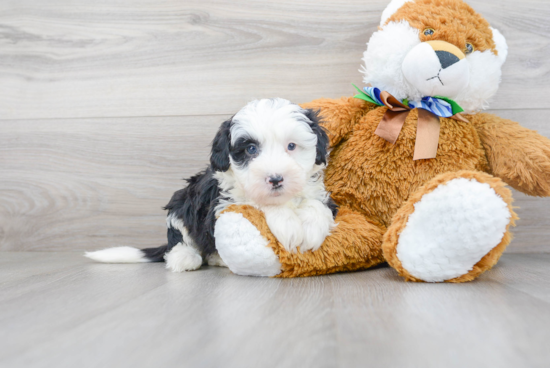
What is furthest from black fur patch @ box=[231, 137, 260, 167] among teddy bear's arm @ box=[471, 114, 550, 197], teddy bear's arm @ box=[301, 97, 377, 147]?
teddy bear's arm @ box=[471, 114, 550, 197]

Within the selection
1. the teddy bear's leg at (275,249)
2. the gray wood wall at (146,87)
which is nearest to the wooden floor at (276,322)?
the teddy bear's leg at (275,249)

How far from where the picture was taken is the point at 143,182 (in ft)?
5.82

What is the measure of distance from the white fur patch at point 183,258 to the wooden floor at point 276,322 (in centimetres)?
13

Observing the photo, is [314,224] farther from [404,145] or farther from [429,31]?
[429,31]

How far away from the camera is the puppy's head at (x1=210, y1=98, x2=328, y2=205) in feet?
3.58

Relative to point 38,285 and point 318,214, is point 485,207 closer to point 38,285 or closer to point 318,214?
point 318,214

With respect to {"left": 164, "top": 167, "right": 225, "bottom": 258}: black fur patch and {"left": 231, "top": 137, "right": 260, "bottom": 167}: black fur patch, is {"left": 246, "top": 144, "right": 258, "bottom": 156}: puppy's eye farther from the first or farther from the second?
{"left": 164, "top": 167, "right": 225, "bottom": 258}: black fur patch

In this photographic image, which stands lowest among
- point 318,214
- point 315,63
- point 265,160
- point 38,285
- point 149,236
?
point 149,236

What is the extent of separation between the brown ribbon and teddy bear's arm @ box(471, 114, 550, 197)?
3.5 inches

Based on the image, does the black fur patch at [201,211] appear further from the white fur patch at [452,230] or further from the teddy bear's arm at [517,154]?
the teddy bear's arm at [517,154]

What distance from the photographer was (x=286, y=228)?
111cm

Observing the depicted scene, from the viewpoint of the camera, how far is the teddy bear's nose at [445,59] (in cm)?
122

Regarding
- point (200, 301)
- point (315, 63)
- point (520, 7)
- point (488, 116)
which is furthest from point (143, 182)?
point (520, 7)

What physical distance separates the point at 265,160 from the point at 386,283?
1.35ft
